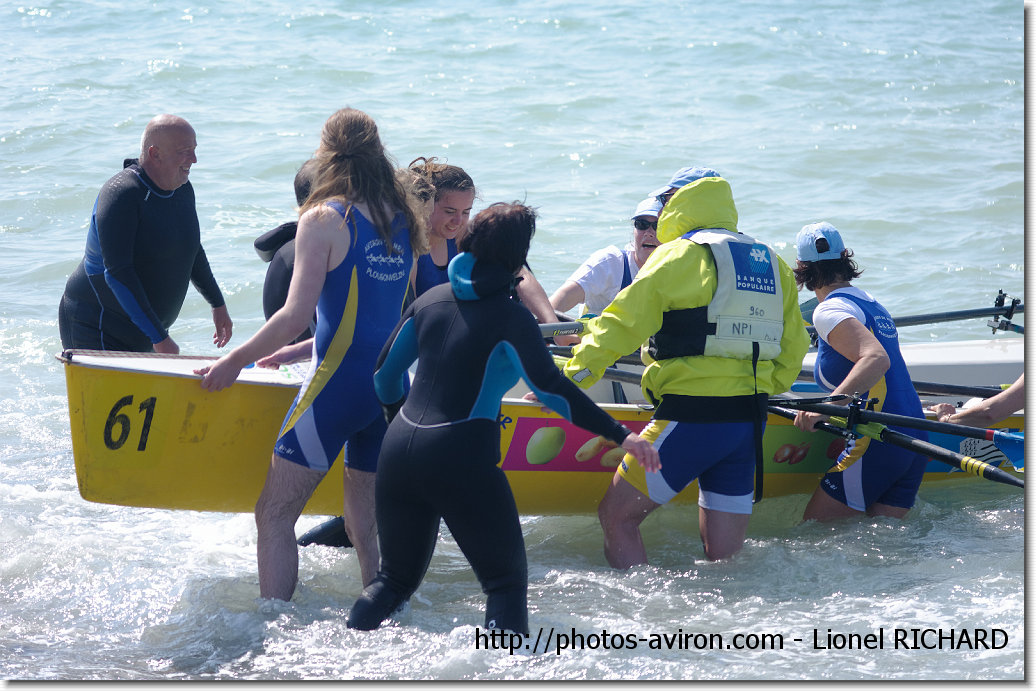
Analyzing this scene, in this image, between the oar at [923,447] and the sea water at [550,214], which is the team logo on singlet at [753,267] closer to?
the oar at [923,447]

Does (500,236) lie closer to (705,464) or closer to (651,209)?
(705,464)

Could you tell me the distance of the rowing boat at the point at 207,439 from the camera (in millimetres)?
3912

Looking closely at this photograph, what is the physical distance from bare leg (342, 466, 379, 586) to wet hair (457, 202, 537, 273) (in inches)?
41.2

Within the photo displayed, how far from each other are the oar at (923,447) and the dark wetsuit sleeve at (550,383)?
1.32 m

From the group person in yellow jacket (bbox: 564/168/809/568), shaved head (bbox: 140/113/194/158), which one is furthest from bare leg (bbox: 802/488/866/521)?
shaved head (bbox: 140/113/194/158)

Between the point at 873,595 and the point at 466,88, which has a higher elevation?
the point at 466,88

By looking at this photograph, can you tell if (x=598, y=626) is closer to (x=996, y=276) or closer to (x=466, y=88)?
(x=996, y=276)

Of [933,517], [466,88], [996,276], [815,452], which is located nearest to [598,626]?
[815,452]

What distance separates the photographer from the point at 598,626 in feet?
12.5

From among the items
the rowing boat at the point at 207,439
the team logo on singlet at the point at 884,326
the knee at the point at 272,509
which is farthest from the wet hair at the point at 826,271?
the knee at the point at 272,509

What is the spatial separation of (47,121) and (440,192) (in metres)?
11.9

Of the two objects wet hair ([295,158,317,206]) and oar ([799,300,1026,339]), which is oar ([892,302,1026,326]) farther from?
wet hair ([295,158,317,206])

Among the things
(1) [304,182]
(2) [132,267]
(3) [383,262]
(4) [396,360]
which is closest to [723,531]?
(4) [396,360]

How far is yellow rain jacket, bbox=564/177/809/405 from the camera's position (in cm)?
379
